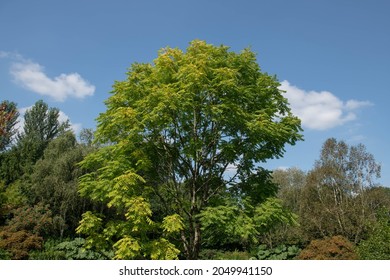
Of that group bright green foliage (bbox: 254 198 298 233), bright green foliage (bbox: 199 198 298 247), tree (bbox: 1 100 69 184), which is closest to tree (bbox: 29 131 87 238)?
tree (bbox: 1 100 69 184)

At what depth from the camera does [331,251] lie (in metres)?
15.4

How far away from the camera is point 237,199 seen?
14.6 meters

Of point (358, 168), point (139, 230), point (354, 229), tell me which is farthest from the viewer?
point (358, 168)

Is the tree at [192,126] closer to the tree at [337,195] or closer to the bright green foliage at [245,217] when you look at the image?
the bright green foliage at [245,217]

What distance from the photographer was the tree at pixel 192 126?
46.4ft

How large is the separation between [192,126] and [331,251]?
788 centimetres

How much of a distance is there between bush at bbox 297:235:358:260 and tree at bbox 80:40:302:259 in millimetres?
3690

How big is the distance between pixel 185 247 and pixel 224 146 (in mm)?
4742

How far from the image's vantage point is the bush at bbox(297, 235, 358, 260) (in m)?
15.3

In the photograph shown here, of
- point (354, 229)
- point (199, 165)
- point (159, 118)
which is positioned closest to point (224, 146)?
point (199, 165)

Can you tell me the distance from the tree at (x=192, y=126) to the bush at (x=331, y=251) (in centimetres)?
369

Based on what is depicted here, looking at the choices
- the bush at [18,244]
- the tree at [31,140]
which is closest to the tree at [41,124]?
the tree at [31,140]
